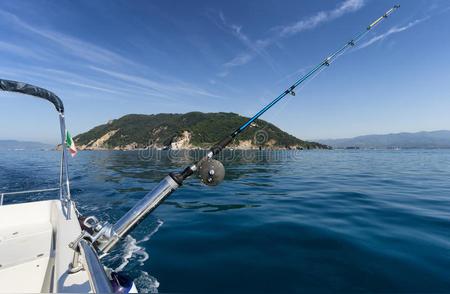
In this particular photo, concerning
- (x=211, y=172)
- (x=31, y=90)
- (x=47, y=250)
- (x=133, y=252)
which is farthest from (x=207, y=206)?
(x=211, y=172)

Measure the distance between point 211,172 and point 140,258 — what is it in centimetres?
402

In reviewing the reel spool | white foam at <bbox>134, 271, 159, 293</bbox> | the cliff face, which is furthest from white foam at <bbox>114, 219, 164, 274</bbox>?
the cliff face

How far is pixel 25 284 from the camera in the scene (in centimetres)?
382

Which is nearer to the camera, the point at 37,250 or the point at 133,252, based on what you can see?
the point at 37,250

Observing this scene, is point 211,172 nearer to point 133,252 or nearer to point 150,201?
point 150,201

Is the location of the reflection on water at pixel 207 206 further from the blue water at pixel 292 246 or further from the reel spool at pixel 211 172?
the reel spool at pixel 211 172

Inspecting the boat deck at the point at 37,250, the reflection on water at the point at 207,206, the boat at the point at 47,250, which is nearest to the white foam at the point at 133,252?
the boat at the point at 47,250

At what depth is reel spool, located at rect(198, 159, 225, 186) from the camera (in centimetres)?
271

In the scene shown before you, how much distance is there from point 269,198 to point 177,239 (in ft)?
19.1

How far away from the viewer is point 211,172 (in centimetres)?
270

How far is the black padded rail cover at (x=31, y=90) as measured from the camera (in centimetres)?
476

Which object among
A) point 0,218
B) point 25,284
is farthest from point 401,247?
point 0,218

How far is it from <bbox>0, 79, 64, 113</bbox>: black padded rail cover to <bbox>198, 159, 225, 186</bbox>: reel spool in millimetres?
4819

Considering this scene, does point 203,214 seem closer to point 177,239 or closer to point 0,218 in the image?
Answer: point 177,239
